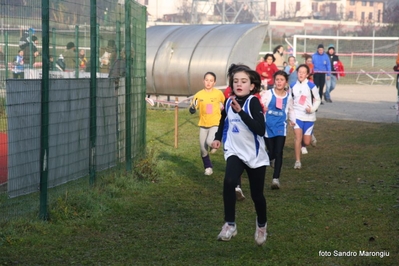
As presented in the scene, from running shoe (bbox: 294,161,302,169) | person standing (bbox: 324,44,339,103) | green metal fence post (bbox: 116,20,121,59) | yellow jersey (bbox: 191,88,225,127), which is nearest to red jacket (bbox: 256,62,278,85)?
person standing (bbox: 324,44,339,103)

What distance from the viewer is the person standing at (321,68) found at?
26.8m

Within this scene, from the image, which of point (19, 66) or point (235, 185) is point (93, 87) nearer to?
point (19, 66)

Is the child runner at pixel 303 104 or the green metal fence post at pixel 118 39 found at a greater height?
the green metal fence post at pixel 118 39

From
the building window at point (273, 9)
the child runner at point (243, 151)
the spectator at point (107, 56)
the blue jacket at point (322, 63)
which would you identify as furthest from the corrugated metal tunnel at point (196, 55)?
the building window at point (273, 9)

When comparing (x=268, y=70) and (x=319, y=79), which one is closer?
(x=268, y=70)

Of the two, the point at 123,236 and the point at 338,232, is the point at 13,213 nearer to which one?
the point at 123,236

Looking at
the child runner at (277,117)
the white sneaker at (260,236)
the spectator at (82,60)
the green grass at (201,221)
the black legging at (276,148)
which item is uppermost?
the spectator at (82,60)

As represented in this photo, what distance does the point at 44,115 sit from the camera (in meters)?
8.12

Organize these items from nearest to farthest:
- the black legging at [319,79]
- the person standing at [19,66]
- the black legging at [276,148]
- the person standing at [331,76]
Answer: the person standing at [19,66], the black legging at [276,148], the black legging at [319,79], the person standing at [331,76]

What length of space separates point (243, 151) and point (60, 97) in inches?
96.0

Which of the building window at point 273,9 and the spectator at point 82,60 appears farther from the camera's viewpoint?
the building window at point 273,9

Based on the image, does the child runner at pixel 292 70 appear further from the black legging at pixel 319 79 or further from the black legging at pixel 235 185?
the black legging at pixel 235 185

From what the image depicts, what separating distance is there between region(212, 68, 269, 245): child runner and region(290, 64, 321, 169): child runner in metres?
5.63

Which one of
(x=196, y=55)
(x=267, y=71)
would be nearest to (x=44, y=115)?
(x=267, y=71)
